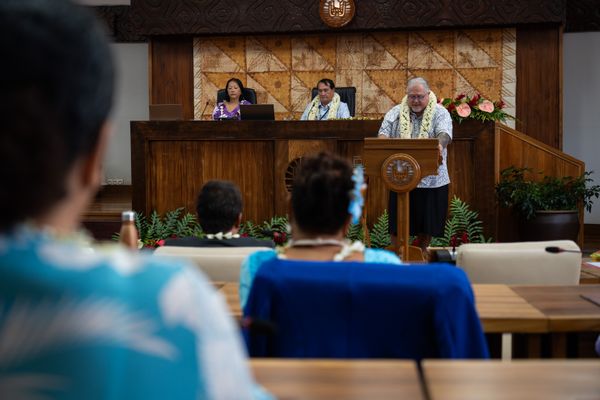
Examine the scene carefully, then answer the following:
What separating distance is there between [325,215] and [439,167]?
12.0 feet

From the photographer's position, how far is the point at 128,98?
34.5 ft

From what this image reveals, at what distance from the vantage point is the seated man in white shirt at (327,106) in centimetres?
761

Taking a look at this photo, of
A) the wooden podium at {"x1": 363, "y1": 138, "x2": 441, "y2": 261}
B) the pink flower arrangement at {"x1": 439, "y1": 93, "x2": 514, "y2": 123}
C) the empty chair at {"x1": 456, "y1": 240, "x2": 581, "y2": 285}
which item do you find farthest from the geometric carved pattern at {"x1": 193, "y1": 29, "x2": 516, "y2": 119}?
the empty chair at {"x1": 456, "y1": 240, "x2": 581, "y2": 285}

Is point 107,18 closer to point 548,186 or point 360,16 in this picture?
point 360,16

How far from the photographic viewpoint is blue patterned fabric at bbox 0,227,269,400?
0.54 m

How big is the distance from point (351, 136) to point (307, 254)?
4591 mm

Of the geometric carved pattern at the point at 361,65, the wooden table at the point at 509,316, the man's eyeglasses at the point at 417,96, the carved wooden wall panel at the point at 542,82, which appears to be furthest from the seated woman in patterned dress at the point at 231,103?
the wooden table at the point at 509,316

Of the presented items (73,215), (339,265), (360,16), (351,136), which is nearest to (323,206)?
(339,265)

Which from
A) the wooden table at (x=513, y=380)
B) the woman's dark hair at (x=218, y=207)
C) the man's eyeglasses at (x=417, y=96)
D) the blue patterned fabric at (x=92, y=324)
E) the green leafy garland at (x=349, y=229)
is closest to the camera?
the blue patterned fabric at (x=92, y=324)

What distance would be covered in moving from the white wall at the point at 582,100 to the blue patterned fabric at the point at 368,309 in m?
8.58

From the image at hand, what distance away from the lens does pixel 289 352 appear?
1602 millimetres

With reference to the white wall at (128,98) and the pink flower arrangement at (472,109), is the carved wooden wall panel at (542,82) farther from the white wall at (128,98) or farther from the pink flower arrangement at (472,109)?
the white wall at (128,98)

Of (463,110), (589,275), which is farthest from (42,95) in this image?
(463,110)

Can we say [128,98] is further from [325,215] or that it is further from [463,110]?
[325,215]
